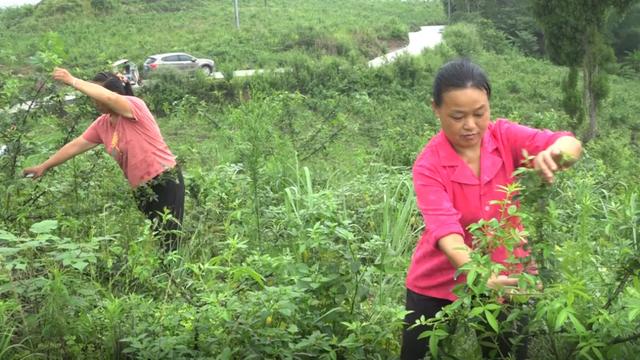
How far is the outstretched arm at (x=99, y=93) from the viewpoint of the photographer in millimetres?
3146

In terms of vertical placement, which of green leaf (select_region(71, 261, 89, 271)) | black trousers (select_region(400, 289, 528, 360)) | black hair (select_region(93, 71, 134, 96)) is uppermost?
black hair (select_region(93, 71, 134, 96))

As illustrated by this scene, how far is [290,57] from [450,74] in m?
24.1

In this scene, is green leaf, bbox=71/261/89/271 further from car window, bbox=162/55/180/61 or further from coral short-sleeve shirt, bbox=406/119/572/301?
car window, bbox=162/55/180/61

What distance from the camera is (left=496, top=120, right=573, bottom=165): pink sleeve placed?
1979 mm

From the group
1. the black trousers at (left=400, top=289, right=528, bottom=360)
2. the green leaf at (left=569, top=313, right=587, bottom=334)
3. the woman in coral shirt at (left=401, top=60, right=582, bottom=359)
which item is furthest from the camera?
the black trousers at (left=400, top=289, right=528, bottom=360)

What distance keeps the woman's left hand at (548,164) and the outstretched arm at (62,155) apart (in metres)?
2.60

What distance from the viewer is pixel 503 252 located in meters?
1.80

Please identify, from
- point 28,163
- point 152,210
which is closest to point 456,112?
point 152,210

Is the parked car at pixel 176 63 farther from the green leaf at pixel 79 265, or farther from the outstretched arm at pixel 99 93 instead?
the green leaf at pixel 79 265

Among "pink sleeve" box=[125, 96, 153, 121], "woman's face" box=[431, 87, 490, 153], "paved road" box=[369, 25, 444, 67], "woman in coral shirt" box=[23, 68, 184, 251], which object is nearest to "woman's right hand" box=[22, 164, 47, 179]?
"woman in coral shirt" box=[23, 68, 184, 251]

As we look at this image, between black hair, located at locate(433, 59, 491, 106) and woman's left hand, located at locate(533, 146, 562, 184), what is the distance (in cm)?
39

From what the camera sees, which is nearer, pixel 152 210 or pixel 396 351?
pixel 396 351

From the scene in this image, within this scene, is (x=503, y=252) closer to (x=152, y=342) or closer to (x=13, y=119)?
(x=152, y=342)

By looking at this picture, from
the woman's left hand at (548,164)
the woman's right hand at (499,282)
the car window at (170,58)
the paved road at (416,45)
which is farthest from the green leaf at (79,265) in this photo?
the car window at (170,58)
